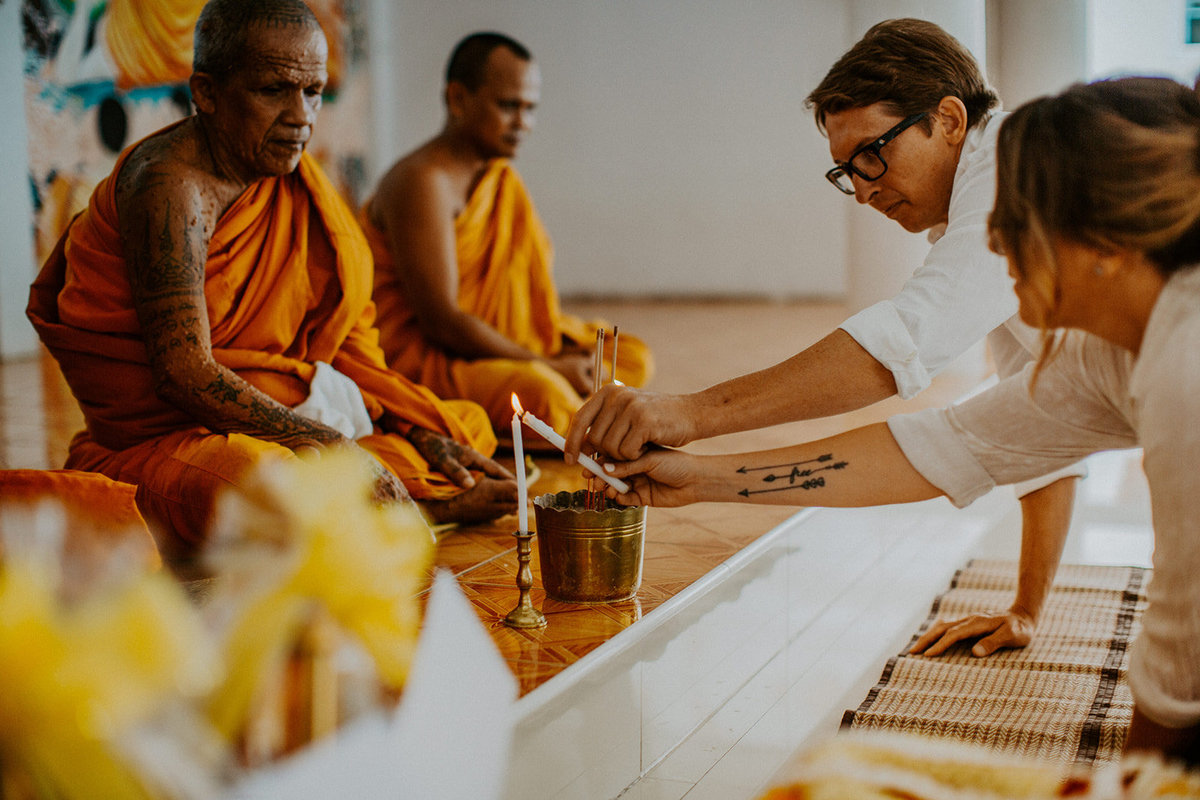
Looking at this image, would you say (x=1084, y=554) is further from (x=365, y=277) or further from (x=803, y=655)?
(x=365, y=277)

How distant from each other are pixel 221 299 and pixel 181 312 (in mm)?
241

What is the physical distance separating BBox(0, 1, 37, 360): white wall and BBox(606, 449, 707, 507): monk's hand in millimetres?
6342

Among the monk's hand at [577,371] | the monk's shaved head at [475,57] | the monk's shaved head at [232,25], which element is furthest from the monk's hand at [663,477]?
the monk's shaved head at [475,57]

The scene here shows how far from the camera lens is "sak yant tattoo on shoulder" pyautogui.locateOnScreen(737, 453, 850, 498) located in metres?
1.79

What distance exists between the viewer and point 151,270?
239cm

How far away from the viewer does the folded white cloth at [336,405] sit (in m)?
2.72

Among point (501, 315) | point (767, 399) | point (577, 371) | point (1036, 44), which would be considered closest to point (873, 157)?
point (767, 399)

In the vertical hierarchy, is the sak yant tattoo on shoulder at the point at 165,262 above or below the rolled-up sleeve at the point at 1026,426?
above

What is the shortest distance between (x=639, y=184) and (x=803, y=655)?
835cm

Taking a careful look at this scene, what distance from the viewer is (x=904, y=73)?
2.06 m

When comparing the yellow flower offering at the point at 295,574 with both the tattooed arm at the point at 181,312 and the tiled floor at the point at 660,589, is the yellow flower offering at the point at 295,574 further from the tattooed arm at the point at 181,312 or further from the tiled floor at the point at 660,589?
the tattooed arm at the point at 181,312

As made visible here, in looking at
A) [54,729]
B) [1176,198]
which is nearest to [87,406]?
[54,729]

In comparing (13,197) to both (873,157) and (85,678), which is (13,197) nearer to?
(873,157)

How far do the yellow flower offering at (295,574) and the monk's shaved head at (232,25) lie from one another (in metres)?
1.87
